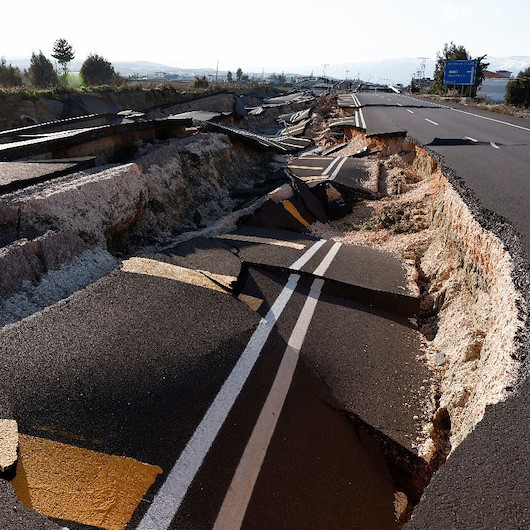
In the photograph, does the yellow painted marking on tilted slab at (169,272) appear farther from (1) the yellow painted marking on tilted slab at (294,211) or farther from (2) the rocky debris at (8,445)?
(1) the yellow painted marking on tilted slab at (294,211)

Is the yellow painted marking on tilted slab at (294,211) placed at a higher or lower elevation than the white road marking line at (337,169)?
lower

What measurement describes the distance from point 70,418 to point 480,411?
3.02 meters

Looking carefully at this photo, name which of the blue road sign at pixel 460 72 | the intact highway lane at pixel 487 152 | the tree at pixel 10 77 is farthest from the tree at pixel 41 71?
the intact highway lane at pixel 487 152

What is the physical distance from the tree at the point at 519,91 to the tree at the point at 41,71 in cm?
4922

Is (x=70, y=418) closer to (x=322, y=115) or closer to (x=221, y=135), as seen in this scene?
(x=221, y=135)

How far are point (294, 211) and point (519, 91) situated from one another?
3813cm

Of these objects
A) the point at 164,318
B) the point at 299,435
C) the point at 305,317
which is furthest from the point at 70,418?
the point at 305,317

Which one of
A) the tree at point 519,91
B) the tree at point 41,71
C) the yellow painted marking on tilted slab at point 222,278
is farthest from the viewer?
the tree at point 41,71

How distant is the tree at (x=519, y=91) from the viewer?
37062 millimetres

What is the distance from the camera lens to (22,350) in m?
3.67

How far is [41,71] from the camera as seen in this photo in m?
53.2

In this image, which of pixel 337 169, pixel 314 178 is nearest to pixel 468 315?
pixel 314 178

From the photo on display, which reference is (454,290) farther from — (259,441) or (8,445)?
(8,445)

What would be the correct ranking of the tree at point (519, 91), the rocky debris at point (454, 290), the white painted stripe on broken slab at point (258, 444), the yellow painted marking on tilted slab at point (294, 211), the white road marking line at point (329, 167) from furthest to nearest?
1. the tree at point (519, 91)
2. the white road marking line at point (329, 167)
3. the yellow painted marking on tilted slab at point (294, 211)
4. the rocky debris at point (454, 290)
5. the white painted stripe on broken slab at point (258, 444)
